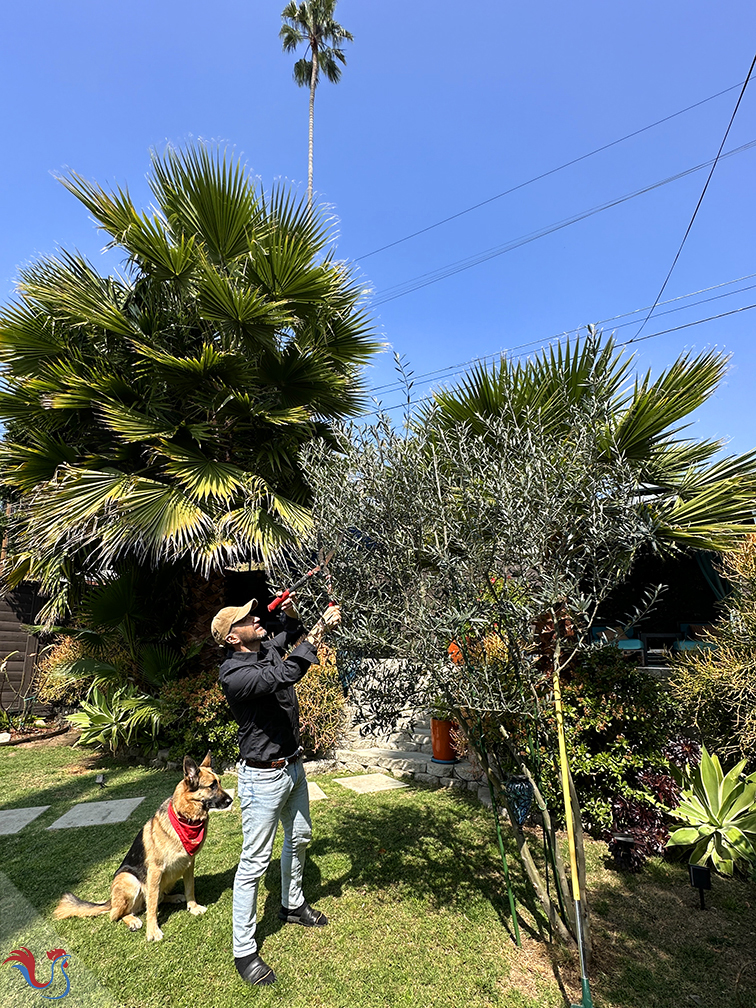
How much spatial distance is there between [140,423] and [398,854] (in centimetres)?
489

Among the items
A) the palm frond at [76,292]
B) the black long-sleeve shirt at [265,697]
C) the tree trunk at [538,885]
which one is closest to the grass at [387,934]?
the tree trunk at [538,885]

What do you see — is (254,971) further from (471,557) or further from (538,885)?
(471,557)

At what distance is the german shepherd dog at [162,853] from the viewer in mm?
3131

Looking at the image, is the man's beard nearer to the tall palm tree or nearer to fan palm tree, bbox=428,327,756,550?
fan palm tree, bbox=428,327,756,550

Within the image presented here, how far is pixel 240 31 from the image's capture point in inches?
320

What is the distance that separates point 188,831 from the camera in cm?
313

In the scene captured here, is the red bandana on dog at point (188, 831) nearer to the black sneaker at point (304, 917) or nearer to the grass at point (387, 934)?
the grass at point (387, 934)

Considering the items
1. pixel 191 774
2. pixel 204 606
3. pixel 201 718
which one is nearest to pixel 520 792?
pixel 191 774

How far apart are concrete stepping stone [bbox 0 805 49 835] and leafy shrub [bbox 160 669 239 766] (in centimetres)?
149

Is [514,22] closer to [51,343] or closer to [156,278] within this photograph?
[156,278]

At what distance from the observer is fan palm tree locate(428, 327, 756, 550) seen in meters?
3.99

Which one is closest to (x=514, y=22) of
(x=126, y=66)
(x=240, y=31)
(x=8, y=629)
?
(x=240, y=31)

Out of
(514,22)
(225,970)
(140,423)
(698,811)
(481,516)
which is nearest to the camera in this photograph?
(481,516)

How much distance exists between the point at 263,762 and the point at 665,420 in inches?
151
